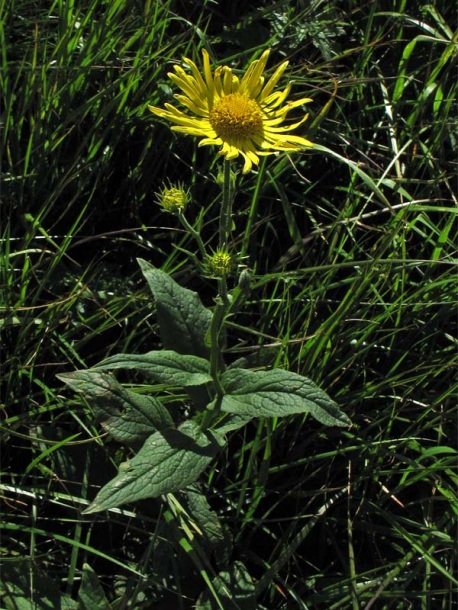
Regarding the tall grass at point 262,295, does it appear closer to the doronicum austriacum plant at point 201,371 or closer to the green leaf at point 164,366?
the doronicum austriacum plant at point 201,371

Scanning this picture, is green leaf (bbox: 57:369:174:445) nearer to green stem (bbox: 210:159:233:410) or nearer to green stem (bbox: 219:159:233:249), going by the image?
green stem (bbox: 210:159:233:410)

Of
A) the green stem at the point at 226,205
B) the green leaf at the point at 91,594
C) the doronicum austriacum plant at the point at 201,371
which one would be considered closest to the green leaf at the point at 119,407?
the doronicum austriacum plant at the point at 201,371

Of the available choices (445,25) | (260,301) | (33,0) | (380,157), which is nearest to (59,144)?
(33,0)

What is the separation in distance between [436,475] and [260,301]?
68 centimetres

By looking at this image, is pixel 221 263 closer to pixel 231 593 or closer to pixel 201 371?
pixel 201 371

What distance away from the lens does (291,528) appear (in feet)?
6.63

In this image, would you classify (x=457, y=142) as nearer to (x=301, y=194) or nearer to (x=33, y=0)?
(x=301, y=194)

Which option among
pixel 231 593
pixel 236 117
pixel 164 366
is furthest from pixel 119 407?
pixel 236 117

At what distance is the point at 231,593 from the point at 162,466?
42 centimetres

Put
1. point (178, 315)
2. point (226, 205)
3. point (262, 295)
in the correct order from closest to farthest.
→ point (226, 205), point (178, 315), point (262, 295)

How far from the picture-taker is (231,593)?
1925mm

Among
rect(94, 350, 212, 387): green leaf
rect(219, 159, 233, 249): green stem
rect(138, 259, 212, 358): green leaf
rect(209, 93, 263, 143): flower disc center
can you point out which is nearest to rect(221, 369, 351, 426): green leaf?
rect(94, 350, 212, 387): green leaf

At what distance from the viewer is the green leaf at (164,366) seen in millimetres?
1795

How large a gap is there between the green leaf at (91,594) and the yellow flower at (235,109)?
110 cm
